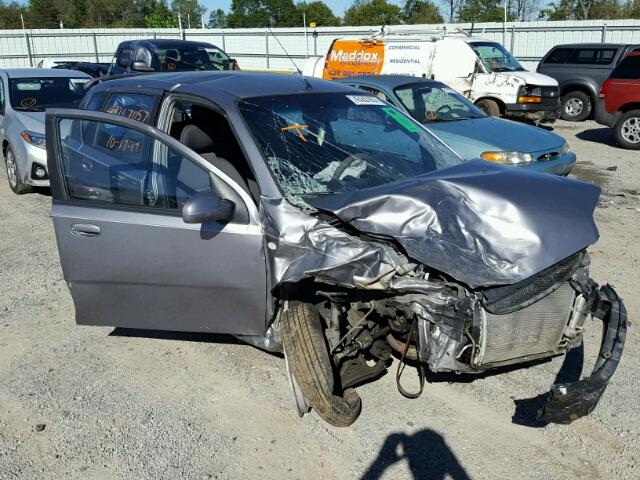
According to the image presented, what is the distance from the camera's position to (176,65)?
14.2m

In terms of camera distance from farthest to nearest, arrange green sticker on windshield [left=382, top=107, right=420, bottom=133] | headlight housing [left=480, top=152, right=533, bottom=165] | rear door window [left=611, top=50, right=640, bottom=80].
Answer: rear door window [left=611, top=50, right=640, bottom=80], headlight housing [left=480, top=152, right=533, bottom=165], green sticker on windshield [left=382, top=107, right=420, bottom=133]

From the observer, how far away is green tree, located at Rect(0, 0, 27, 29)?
43562 mm

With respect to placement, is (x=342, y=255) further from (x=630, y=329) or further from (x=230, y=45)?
(x=230, y=45)

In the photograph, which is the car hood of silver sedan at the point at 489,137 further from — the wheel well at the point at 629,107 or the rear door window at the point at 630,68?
the rear door window at the point at 630,68

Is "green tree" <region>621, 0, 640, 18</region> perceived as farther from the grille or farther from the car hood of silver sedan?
the grille

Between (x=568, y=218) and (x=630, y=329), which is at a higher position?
(x=568, y=218)

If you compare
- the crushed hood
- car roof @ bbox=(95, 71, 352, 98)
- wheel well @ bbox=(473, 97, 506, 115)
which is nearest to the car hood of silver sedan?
car roof @ bbox=(95, 71, 352, 98)

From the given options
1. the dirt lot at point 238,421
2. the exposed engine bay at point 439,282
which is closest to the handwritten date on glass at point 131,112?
the exposed engine bay at point 439,282

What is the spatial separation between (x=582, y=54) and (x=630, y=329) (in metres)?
14.1

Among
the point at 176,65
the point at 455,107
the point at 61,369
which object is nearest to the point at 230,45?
the point at 176,65

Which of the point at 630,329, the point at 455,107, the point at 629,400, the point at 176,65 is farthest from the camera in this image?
the point at 176,65

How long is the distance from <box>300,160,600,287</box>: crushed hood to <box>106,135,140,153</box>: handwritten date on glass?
130cm

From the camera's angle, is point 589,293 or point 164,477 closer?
point 164,477

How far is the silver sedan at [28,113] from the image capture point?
831 cm
